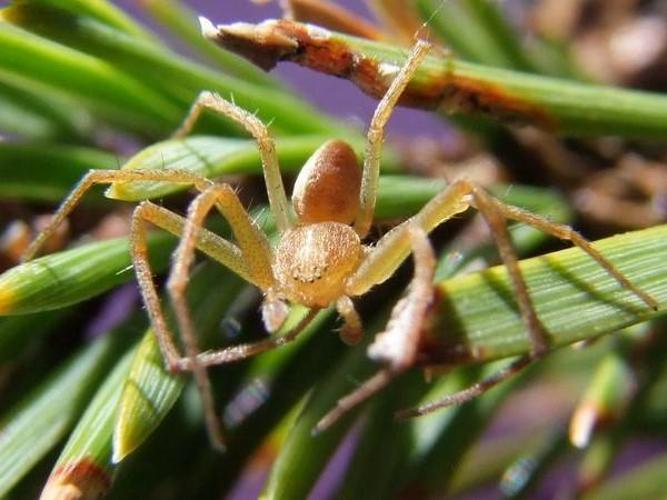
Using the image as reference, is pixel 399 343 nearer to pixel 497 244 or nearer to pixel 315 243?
pixel 497 244

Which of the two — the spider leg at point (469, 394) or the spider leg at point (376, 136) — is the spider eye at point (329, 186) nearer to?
the spider leg at point (376, 136)

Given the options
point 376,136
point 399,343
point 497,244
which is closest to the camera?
point 399,343

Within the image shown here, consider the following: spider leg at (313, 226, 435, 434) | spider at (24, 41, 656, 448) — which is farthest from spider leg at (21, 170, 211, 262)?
spider leg at (313, 226, 435, 434)

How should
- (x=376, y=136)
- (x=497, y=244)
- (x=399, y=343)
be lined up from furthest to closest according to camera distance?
(x=376, y=136) → (x=497, y=244) → (x=399, y=343)

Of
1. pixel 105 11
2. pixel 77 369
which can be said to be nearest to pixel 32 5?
pixel 105 11

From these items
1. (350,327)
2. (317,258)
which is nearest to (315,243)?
(317,258)

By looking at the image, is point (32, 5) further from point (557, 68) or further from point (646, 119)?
point (557, 68)

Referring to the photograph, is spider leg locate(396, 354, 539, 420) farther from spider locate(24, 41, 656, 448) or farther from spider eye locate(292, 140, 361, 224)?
→ spider eye locate(292, 140, 361, 224)
